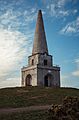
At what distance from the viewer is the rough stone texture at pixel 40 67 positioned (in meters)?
52.9

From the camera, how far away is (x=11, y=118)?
17.9 metres

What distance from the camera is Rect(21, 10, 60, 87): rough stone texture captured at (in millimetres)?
52925

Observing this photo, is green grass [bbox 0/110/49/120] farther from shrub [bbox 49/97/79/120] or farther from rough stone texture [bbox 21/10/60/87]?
rough stone texture [bbox 21/10/60/87]

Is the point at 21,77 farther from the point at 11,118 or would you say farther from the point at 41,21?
the point at 11,118

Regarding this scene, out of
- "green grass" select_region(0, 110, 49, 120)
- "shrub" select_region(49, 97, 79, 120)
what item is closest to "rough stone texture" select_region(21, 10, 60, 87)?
"green grass" select_region(0, 110, 49, 120)

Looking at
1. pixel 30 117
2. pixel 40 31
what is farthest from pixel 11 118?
pixel 40 31

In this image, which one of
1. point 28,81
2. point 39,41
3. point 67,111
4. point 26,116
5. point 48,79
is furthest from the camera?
point 28,81

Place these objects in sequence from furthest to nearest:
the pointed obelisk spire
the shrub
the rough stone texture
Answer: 1. the pointed obelisk spire
2. the rough stone texture
3. the shrub

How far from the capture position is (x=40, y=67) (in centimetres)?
5303

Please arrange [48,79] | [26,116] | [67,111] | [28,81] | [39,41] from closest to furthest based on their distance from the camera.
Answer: [67,111] < [26,116] < [39,41] < [48,79] < [28,81]

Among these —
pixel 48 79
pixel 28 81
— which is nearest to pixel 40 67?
pixel 48 79

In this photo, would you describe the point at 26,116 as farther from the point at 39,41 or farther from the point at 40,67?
the point at 39,41

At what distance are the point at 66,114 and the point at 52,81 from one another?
4112 cm

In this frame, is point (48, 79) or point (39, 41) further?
point (48, 79)
